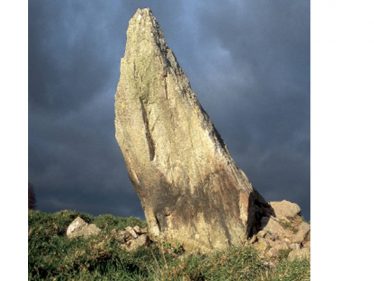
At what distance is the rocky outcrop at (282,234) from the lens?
14962 millimetres

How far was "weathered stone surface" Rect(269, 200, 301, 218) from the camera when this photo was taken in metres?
17.9

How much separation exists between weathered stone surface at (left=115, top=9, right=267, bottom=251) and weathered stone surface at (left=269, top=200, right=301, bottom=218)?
0.74 m

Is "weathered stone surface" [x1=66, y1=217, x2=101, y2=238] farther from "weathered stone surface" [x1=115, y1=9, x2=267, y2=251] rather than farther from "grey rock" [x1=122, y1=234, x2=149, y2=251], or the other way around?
"weathered stone surface" [x1=115, y1=9, x2=267, y2=251]

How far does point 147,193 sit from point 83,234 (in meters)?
2.55

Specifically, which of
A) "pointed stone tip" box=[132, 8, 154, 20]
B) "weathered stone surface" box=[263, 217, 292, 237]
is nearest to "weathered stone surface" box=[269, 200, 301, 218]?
"weathered stone surface" box=[263, 217, 292, 237]

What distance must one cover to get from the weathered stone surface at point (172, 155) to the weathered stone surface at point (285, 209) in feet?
2.43

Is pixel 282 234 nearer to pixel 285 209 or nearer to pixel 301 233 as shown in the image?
pixel 301 233

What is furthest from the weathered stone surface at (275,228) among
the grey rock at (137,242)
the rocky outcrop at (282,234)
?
the grey rock at (137,242)

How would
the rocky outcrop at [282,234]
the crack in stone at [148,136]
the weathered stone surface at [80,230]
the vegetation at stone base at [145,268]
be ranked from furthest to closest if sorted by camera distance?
1. the weathered stone surface at [80,230]
2. the crack in stone at [148,136]
3. the rocky outcrop at [282,234]
4. the vegetation at stone base at [145,268]

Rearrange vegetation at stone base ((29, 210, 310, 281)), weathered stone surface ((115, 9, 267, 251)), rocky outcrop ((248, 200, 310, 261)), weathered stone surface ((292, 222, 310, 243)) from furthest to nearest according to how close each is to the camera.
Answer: weathered stone surface ((292, 222, 310, 243)), weathered stone surface ((115, 9, 267, 251)), rocky outcrop ((248, 200, 310, 261)), vegetation at stone base ((29, 210, 310, 281))

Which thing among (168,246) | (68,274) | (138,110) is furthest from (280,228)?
(68,274)

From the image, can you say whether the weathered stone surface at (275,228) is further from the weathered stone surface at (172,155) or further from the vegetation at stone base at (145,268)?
the vegetation at stone base at (145,268)

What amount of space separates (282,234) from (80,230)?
7111mm
